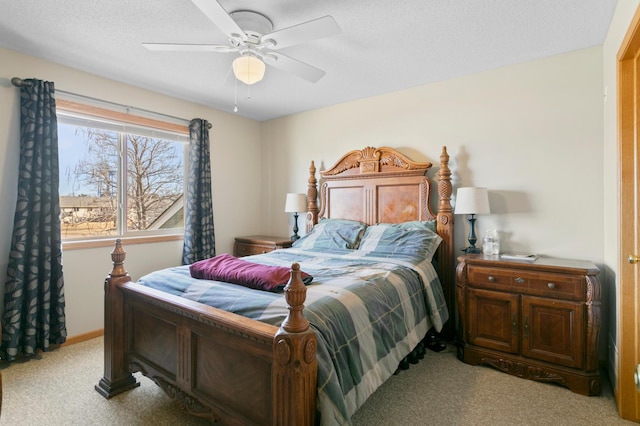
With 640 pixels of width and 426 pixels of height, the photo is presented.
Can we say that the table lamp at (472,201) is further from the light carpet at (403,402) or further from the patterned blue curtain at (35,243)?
the patterned blue curtain at (35,243)

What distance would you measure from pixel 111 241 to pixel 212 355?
2.30 meters

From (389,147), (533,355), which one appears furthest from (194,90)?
(533,355)

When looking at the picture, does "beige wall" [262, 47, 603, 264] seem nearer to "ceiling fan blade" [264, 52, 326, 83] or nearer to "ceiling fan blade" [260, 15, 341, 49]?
"ceiling fan blade" [264, 52, 326, 83]

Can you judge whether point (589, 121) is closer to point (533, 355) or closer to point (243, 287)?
point (533, 355)

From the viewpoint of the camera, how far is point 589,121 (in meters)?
2.57

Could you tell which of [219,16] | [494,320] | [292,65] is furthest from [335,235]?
Answer: [219,16]

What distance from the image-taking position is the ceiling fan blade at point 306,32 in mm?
1799

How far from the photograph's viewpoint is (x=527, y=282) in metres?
2.35

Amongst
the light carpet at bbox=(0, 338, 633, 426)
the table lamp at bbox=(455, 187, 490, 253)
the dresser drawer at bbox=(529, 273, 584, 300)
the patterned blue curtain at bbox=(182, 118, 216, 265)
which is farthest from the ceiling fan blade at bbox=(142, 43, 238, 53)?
the dresser drawer at bbox=(529, 273, 584, 300)

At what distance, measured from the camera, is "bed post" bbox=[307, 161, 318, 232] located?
4.04 metres

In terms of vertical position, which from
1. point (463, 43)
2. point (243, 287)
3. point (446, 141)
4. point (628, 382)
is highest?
point (463, 43)

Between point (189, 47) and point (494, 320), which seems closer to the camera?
point (189, 47)

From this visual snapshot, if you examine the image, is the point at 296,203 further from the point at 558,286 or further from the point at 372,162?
the point at 558,286

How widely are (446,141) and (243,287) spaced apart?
242 cm
